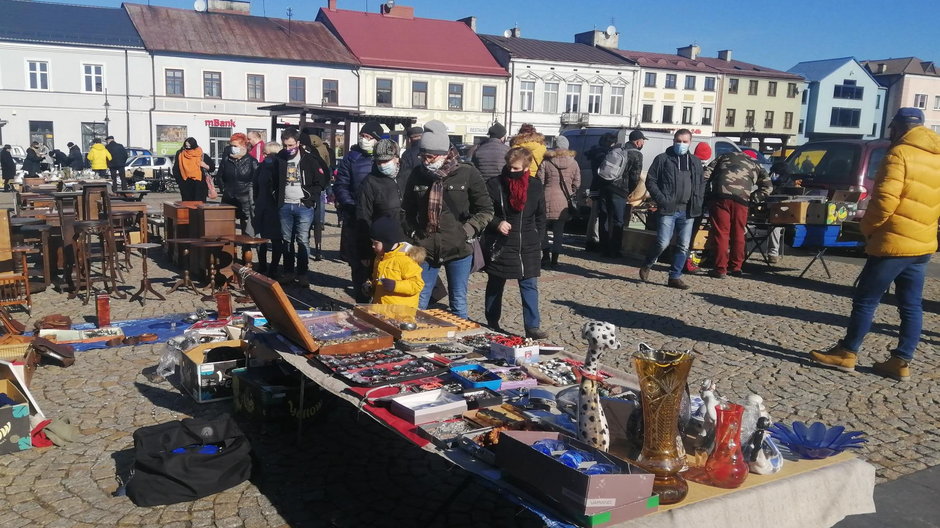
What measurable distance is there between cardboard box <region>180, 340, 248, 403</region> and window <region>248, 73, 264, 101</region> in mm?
37136

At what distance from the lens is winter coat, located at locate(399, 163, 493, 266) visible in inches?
239

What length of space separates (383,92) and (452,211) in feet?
125

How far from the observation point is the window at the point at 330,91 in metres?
41.3

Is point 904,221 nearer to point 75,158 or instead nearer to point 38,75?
point 75,158

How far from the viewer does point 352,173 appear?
323 inches

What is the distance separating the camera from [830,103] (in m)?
61.3

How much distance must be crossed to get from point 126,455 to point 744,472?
336 cm

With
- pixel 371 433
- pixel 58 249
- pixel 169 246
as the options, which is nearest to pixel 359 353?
pixel 371 433

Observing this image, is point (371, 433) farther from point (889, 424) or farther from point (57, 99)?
point (57, 99)

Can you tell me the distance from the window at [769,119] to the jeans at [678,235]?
5162 cm

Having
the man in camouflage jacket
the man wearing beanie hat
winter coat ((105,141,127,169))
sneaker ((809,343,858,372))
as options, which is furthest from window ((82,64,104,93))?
sneaker ((809,343,858,372))

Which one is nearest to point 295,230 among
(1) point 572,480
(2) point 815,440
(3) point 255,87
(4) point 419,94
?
(2) point 815,440

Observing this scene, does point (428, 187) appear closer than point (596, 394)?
No

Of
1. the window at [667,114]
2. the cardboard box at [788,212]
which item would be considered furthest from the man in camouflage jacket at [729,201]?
the window at [667,114]
